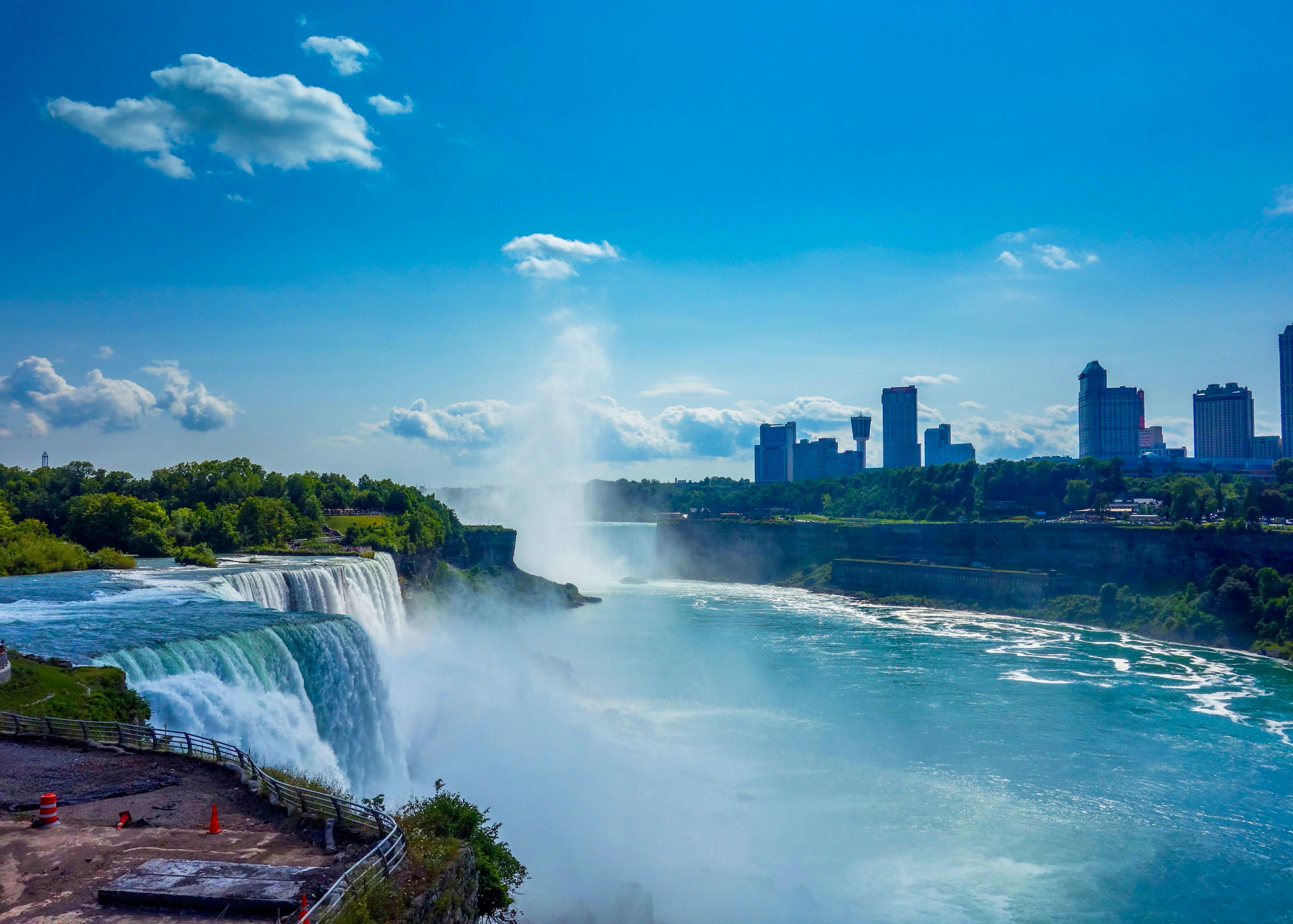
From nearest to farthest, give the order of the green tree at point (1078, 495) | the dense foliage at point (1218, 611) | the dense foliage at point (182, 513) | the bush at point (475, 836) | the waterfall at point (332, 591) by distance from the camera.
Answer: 1. the bush at point (475, 836)
2. the waterfall at point (332, 591)
3. the dense foliage at point (182, 513)
4. the dense foliage at point (1218, 611)
5. the green tree at point (1078, 495)

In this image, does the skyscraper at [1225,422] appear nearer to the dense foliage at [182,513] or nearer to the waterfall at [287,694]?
the dense foliage at [182,513]

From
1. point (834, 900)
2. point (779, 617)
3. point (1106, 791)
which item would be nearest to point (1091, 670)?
point (1106, 791)

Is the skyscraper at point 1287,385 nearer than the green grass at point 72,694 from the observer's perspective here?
No

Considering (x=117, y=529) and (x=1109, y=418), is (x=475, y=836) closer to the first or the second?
(x=117, y=529)

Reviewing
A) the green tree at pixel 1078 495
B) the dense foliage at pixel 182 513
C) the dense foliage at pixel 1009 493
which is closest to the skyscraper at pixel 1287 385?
the dense foliage at pixel 1009 493

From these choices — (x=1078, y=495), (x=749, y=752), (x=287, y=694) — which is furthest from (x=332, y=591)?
(x=1078, y=495)

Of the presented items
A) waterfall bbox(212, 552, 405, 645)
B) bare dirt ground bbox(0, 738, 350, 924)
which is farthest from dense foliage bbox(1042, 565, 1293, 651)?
bare dirt ground bbox(0, 738, 350, 924)

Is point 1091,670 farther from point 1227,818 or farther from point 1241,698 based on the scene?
point 1227,818
